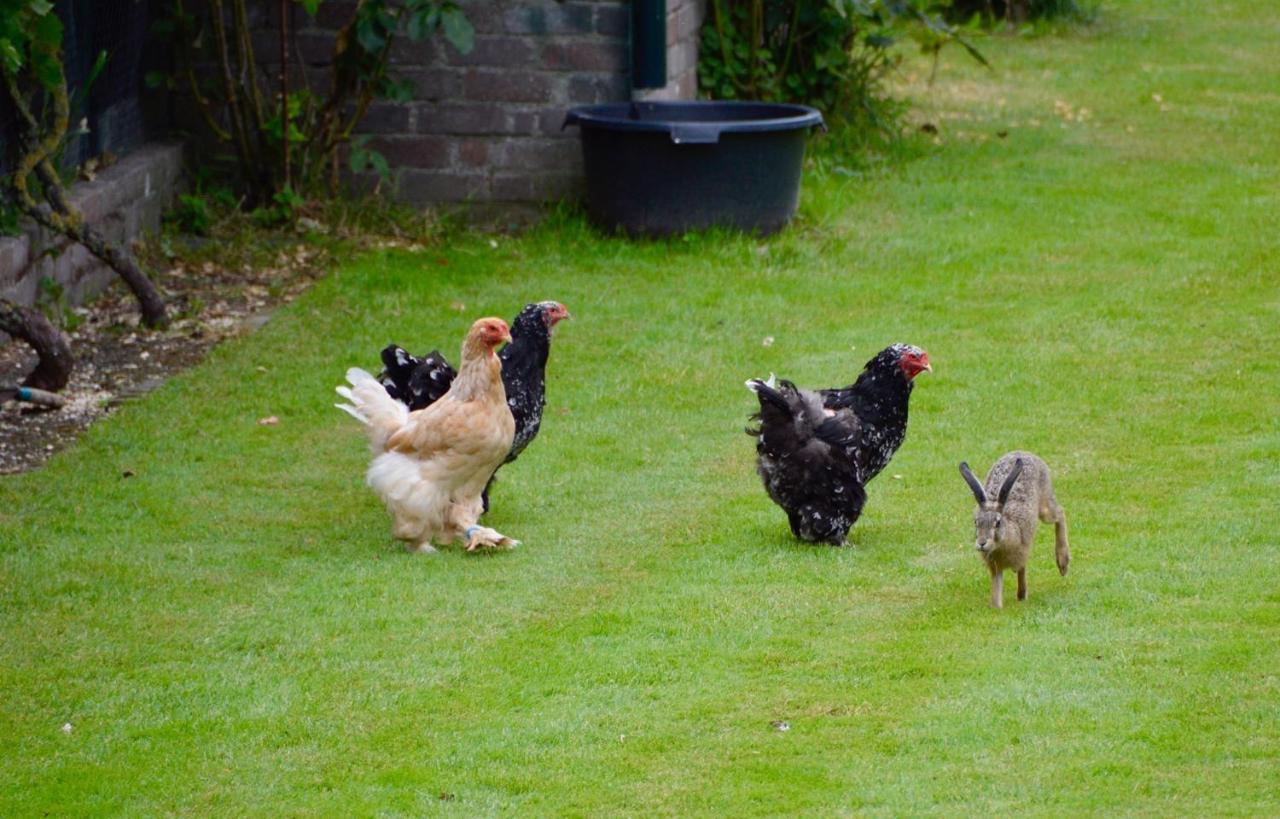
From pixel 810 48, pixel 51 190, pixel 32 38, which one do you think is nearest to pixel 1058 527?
pixel 32 38

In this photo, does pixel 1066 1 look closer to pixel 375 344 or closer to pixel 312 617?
pixel 375 344

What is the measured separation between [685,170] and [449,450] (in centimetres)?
579

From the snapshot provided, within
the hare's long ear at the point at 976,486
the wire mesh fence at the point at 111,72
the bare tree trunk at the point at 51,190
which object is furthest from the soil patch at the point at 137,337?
the hare's long ear at the point at 976,486

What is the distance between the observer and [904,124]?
55.7 feet

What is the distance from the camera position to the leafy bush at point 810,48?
597 inches

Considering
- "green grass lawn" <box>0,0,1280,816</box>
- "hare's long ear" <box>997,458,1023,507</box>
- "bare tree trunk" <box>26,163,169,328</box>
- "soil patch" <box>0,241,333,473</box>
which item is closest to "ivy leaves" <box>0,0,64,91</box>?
"bare tree trunk" <box>26,163,169,328</box>

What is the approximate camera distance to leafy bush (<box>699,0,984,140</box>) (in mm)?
15156

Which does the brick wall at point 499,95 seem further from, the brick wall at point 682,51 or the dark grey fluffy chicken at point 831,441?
the dark grey fluffy chicken at point 831,441

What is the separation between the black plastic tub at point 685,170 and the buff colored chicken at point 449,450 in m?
5.26

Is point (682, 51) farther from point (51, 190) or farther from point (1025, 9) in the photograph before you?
point (1025, 9)

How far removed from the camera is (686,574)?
22.7 feet

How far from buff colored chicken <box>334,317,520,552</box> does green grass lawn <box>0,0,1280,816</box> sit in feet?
0.49

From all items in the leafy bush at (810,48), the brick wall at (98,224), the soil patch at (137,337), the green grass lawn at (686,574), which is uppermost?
the leafy bush at (810,48)

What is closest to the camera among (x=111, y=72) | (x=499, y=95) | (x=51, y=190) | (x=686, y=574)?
(x=686, y=574)
